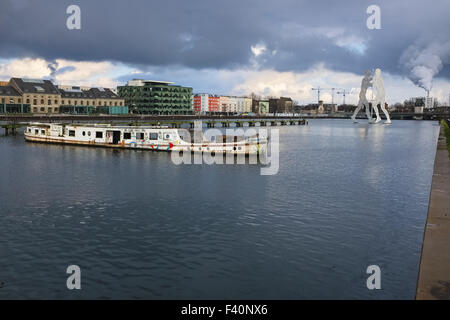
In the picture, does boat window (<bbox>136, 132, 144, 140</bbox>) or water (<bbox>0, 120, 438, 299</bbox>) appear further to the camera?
boat window (<bbox>136, 132, 144, 140</bbox>)

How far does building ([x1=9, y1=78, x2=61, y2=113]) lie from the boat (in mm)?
110847

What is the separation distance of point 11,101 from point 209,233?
178 meters

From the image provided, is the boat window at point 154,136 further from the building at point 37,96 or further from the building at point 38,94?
the building at point 38,94

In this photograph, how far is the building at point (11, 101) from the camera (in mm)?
171212

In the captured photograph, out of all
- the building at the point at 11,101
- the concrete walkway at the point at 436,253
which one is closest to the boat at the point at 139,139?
the concrete walkway at the point at 436,253

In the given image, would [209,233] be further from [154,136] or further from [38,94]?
[38,94]

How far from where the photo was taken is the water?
57.9 feet

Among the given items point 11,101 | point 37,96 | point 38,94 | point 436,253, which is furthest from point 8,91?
point 436,253

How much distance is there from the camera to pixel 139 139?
69.8m

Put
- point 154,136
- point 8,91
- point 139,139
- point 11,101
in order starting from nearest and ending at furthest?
point 154,136, point 139,139, point 11,101, point 8,91

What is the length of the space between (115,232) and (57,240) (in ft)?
10.7

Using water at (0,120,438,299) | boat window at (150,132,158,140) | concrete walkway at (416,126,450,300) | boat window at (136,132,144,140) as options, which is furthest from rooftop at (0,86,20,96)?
concrete walkway at (416,126,450,300)

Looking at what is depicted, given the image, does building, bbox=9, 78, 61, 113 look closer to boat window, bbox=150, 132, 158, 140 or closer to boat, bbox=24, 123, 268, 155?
boat, bbox=24, 123, 268, 155
